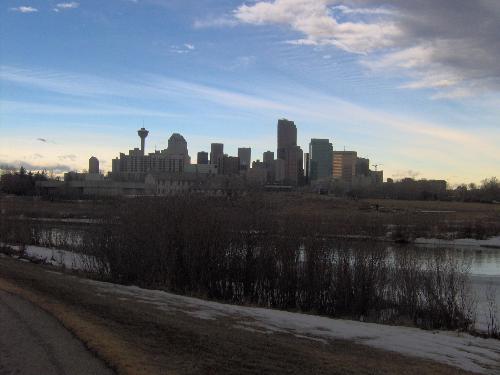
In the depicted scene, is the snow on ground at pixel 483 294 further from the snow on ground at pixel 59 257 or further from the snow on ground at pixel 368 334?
the snow on ground at pixel 59 257

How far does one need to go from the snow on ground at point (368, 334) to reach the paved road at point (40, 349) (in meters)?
3.93

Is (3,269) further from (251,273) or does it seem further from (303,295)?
(303,295)

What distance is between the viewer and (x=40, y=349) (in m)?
8.34

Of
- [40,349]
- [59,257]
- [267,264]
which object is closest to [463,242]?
[267,264]

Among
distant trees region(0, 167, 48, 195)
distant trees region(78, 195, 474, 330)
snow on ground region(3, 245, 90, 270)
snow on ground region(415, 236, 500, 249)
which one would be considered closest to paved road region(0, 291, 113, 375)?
distant trees region(78, 195, 474, 330)

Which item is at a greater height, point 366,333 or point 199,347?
point 199,347

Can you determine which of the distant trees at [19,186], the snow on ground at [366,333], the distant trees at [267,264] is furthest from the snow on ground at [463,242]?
the distant trees at [19,186]

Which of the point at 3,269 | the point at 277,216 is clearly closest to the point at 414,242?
the point at 277,216

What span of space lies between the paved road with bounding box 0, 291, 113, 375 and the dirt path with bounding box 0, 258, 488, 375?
244 millimetres

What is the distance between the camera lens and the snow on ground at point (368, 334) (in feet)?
36.4

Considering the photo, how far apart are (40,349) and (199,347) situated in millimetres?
2513

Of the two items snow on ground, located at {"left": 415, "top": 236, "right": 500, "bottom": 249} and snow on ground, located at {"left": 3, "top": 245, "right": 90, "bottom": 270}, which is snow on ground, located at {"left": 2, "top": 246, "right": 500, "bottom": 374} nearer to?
snow on ground, located at {"left": 3, "top": 245, "right": 90, "bottom": 270}

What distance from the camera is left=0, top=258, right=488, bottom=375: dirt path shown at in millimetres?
8039

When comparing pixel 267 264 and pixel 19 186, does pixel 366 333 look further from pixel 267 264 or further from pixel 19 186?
pixel 19 186
